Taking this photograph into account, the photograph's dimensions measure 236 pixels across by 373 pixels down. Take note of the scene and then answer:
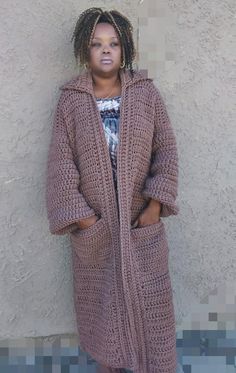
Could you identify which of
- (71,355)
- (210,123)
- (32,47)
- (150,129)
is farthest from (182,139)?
(71,355)

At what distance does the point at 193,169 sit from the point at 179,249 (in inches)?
16.5

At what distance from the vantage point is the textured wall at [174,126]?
2.80m

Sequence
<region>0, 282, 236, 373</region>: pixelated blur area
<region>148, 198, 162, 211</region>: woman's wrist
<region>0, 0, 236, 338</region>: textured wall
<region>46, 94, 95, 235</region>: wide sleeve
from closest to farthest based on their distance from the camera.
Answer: <region>46, 94, 95, 235</region>: wide sleeve
<region>148, 198, 162, 211</region>: woman's wrist
<region>0, 0, 236, 338</region>: textured wall
<region>0, 282, 236, 373</region>: pixelated blur area

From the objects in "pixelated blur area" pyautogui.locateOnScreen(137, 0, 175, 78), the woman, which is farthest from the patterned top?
"pixelated blur area" pyautogui.locateOnScreen(137, 0, 175, 78)

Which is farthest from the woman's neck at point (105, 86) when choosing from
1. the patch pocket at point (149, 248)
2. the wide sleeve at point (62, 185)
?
the patch pocket at point (149, 248)

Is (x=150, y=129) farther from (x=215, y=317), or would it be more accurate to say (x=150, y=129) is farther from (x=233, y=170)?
(x=215, y=317)

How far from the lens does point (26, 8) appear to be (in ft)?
9.04

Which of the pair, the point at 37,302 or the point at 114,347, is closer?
the point at 114,347

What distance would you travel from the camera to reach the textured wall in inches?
110

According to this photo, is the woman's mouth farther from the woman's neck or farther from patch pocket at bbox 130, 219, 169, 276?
patch pocket at bbox 130, 219, 169, 276

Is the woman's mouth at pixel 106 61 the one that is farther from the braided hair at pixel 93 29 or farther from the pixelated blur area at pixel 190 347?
the pixelated blur area at pixel 190 347

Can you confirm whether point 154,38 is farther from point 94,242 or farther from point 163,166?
point 94,242

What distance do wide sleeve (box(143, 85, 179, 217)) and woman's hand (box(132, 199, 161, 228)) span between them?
0.10ft

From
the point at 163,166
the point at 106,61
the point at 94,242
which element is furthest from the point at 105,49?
the point at 94,242
